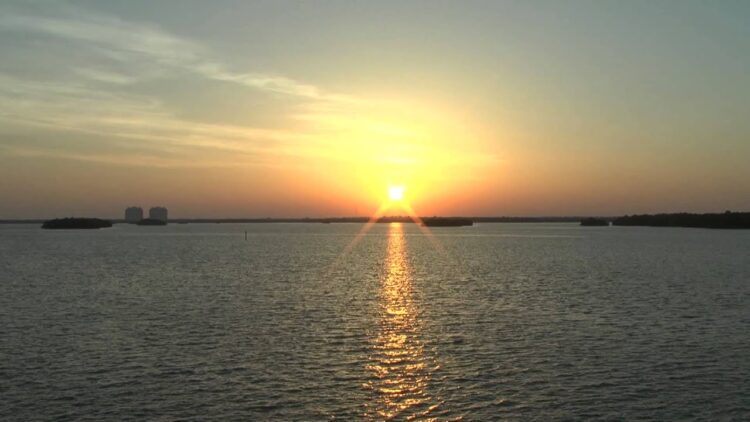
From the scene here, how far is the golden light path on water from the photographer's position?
23.8 m

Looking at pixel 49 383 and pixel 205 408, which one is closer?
pixel 205 408

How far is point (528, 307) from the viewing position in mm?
49969

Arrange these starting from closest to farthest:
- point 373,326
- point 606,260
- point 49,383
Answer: point 49,383
point 373,326
point 606,260

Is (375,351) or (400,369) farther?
(375,351)

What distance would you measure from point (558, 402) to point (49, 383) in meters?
20.9

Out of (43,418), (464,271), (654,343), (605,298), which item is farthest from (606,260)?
(43,418)

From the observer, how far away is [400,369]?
29.9m

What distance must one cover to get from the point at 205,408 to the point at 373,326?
18948 mm

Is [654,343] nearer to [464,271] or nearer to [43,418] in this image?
[43,418]

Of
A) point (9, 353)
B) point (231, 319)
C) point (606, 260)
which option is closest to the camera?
point (9, 353)

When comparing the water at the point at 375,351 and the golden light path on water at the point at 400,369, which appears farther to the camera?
the water at the point at 375,351

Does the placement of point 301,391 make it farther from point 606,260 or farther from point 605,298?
point 606,260

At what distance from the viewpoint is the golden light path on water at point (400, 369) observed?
2381cm

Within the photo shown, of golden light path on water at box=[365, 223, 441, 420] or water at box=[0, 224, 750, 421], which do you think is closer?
golden light path on water at box=[365, 223, 441, 420]
